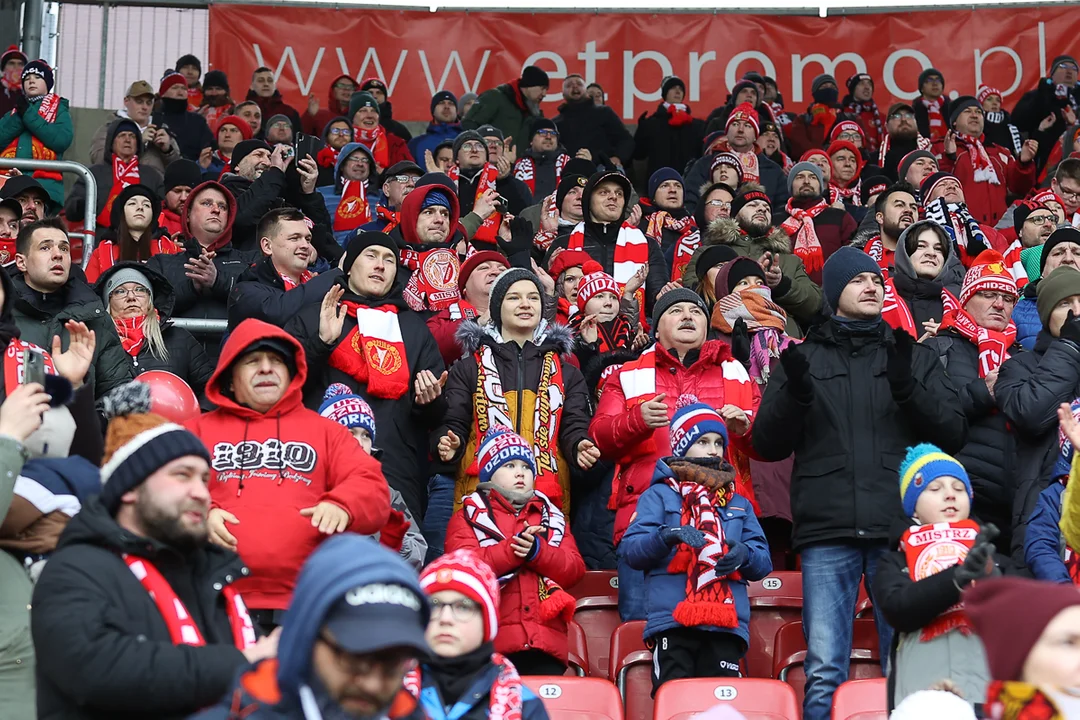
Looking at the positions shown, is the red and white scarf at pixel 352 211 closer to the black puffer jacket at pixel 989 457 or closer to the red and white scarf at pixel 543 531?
the red and white scarf at pixel 543 531

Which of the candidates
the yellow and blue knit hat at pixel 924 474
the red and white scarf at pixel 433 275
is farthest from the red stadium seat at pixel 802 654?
the red and white scarf at pixel 433 275

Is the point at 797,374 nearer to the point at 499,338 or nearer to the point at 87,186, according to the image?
the point at 499,338

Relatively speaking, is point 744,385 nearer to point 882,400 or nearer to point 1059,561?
point 882,400

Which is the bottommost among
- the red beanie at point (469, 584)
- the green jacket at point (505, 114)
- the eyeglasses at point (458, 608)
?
the eyeglasses at point (458, 608)

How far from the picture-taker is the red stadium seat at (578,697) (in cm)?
523

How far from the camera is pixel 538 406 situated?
273 inches

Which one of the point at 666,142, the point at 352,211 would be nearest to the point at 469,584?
the point at 352,211

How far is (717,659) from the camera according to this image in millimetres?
5770

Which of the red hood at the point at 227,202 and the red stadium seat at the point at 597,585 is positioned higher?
the red hood at the point at 227,202

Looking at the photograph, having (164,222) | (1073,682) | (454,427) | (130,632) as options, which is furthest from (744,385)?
(164,222)

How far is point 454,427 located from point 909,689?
2635mm

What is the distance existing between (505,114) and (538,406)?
305 inches

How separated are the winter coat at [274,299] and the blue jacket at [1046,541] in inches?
127

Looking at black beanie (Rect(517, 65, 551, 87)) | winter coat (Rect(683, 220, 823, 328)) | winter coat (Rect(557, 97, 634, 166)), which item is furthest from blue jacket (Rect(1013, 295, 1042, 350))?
black beanie (Rect(517, 65, 551, 87))
